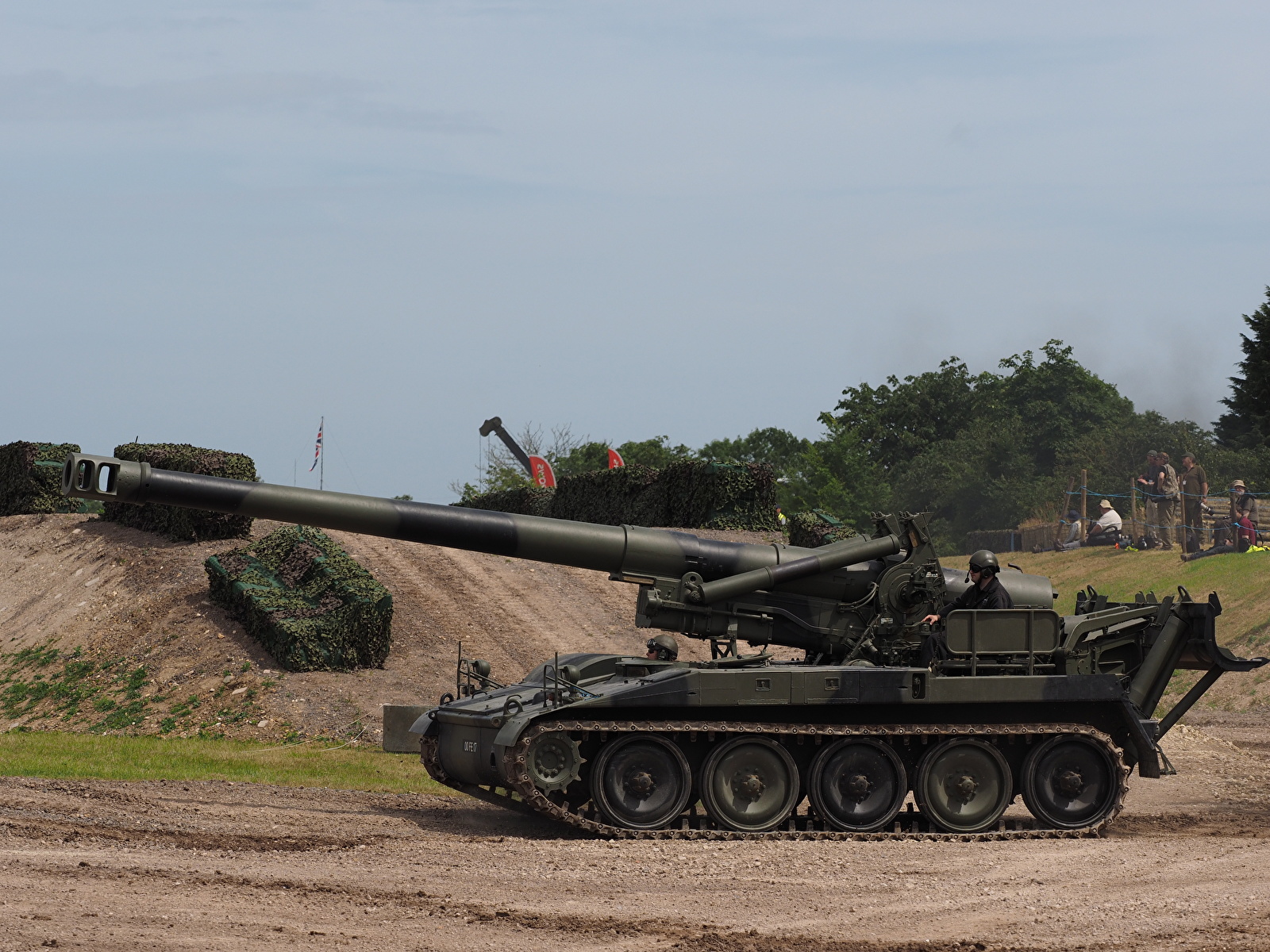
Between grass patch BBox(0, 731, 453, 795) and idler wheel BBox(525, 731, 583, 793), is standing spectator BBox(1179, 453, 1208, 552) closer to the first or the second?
grass patch BBox(0, 731, 453, 795)

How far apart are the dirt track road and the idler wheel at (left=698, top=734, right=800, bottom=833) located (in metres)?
0.43

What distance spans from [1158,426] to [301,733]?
5612 cm

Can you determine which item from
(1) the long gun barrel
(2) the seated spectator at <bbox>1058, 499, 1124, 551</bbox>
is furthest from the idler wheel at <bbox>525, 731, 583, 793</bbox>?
(2) the seated spectator at <bbox>1058, 499, 1124, 551</bbox>

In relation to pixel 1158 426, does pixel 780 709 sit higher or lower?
lower

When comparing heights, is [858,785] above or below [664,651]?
below

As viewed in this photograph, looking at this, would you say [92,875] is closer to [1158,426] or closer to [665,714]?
[665,714]

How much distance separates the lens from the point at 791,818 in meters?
14.0

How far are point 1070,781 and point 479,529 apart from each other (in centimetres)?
606

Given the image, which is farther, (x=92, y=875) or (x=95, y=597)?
(x=95, y=597)

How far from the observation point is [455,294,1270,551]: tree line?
64.8 metres

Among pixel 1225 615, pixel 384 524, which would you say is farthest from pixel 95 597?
pixel 1225 615

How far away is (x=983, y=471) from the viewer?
7231 cm

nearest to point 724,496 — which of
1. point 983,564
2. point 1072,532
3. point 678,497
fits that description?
point 678,497

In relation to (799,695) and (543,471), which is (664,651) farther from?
(543,471)
